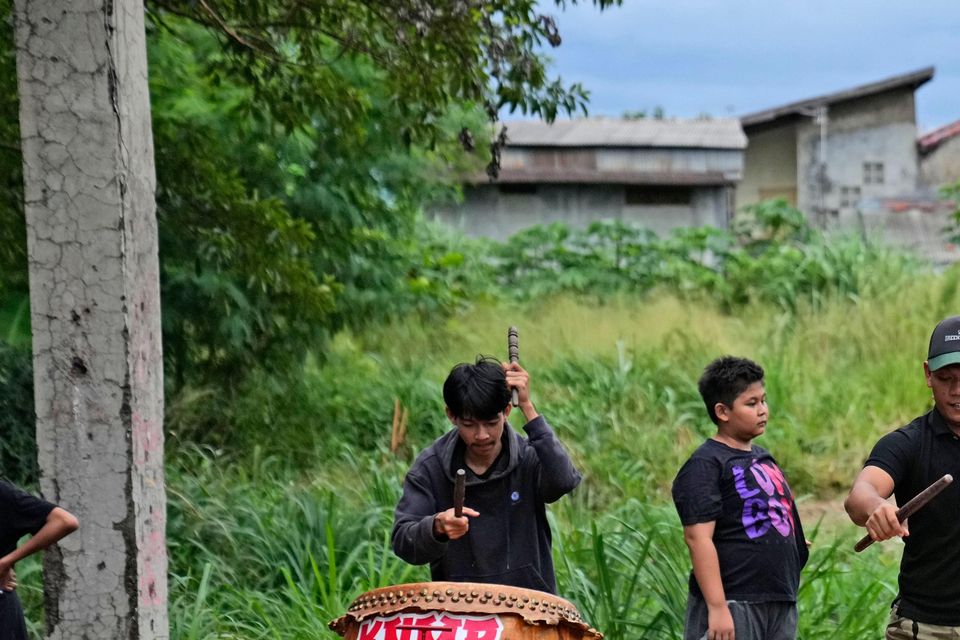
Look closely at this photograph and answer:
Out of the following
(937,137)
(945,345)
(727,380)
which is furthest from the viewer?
(937,137)

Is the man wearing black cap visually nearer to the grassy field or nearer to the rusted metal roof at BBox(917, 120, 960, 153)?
the grassy field

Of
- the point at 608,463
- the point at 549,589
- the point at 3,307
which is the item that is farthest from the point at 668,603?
the point at 3,307

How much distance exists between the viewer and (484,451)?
12.7 ft

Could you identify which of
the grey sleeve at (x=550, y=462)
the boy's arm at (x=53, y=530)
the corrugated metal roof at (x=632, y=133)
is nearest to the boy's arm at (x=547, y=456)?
the grey sleeve at (x=550, y=462)

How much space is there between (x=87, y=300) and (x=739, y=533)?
87.9 inches

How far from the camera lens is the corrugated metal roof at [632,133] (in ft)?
79.8

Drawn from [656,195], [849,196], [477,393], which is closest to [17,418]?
[477,393]

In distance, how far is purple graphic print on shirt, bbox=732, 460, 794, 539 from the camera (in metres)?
4.09

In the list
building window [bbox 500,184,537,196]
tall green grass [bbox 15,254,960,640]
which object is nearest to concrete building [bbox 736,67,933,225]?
building window [bbox 500,184,537,196]

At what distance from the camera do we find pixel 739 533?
4.10m

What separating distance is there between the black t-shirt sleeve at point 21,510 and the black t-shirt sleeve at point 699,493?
2.01 meters

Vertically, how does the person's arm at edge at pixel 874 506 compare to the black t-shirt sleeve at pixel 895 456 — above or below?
below

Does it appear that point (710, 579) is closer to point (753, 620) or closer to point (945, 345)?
point (753, 620)

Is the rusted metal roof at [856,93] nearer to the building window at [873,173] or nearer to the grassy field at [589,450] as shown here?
the building window at [873,173]
